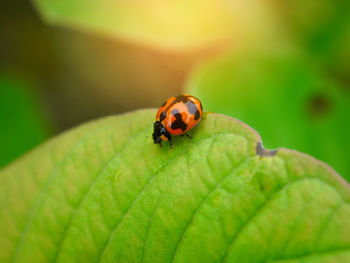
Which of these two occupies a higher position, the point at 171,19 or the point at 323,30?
the point at 171,19

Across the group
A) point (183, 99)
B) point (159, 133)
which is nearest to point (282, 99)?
point (183, 99)

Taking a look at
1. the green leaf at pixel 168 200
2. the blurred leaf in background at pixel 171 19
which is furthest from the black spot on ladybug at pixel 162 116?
the blurred leaf in background at pixel 171 19

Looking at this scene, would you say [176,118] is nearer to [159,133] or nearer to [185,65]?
[159,133]

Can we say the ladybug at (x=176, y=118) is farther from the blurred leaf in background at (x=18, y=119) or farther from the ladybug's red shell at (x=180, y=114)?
the blurred leaf in background at (x=18, y=119)

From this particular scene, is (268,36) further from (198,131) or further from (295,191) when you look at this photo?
(295,191)

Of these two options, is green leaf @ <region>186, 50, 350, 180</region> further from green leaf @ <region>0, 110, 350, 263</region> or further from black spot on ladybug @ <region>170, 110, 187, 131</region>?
green leaf @ <region>0, 110, 350, 263</region>

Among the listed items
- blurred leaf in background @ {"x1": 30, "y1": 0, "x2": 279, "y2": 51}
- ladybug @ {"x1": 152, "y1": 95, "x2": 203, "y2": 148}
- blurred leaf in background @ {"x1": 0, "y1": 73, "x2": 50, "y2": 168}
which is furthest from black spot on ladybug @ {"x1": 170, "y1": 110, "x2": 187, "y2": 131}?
blurred leaf in background @ {"x1": 0, "y1": 73, "x2": 50, "y2": 168}

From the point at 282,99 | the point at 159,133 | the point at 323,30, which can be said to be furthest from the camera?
the point at 323,30

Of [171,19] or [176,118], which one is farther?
[171,19]
